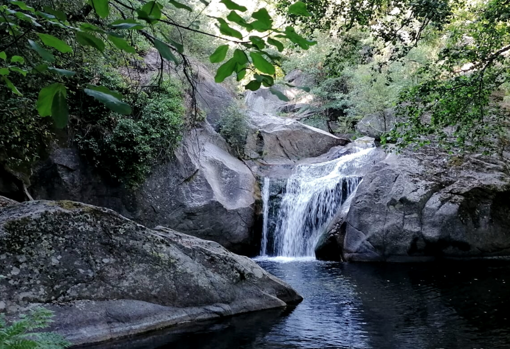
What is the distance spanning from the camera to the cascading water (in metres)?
14.0

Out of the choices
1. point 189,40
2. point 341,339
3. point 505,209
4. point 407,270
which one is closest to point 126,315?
point 341,339

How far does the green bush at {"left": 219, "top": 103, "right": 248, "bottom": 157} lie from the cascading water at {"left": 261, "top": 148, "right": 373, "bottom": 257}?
2.20 meters

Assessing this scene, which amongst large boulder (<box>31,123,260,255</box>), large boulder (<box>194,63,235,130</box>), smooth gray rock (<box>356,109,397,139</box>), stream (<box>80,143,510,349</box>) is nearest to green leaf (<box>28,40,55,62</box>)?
stream (<box>80,143,510,349</box>)

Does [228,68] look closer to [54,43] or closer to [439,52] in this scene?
[54,43]

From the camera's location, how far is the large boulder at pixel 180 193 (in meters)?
11.4

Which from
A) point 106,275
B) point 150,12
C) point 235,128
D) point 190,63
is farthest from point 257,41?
point 235,128

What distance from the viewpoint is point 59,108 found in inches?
39.5

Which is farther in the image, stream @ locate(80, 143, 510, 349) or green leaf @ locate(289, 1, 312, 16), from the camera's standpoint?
stream @ locate(80, 143, 510, 349)

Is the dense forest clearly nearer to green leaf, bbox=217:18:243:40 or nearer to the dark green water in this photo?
green leaf, bbox=217:18:243:40

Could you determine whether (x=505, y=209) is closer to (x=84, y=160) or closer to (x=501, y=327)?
(x=501, y=327)

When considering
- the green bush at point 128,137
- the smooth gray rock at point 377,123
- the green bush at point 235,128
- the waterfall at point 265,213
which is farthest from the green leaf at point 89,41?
the smooth gray rock at point 377,123

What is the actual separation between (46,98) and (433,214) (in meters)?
12.4

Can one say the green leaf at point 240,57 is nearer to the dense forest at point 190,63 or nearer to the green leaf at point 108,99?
the dense forest at point 190,63

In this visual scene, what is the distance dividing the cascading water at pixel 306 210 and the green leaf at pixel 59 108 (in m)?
13.0
